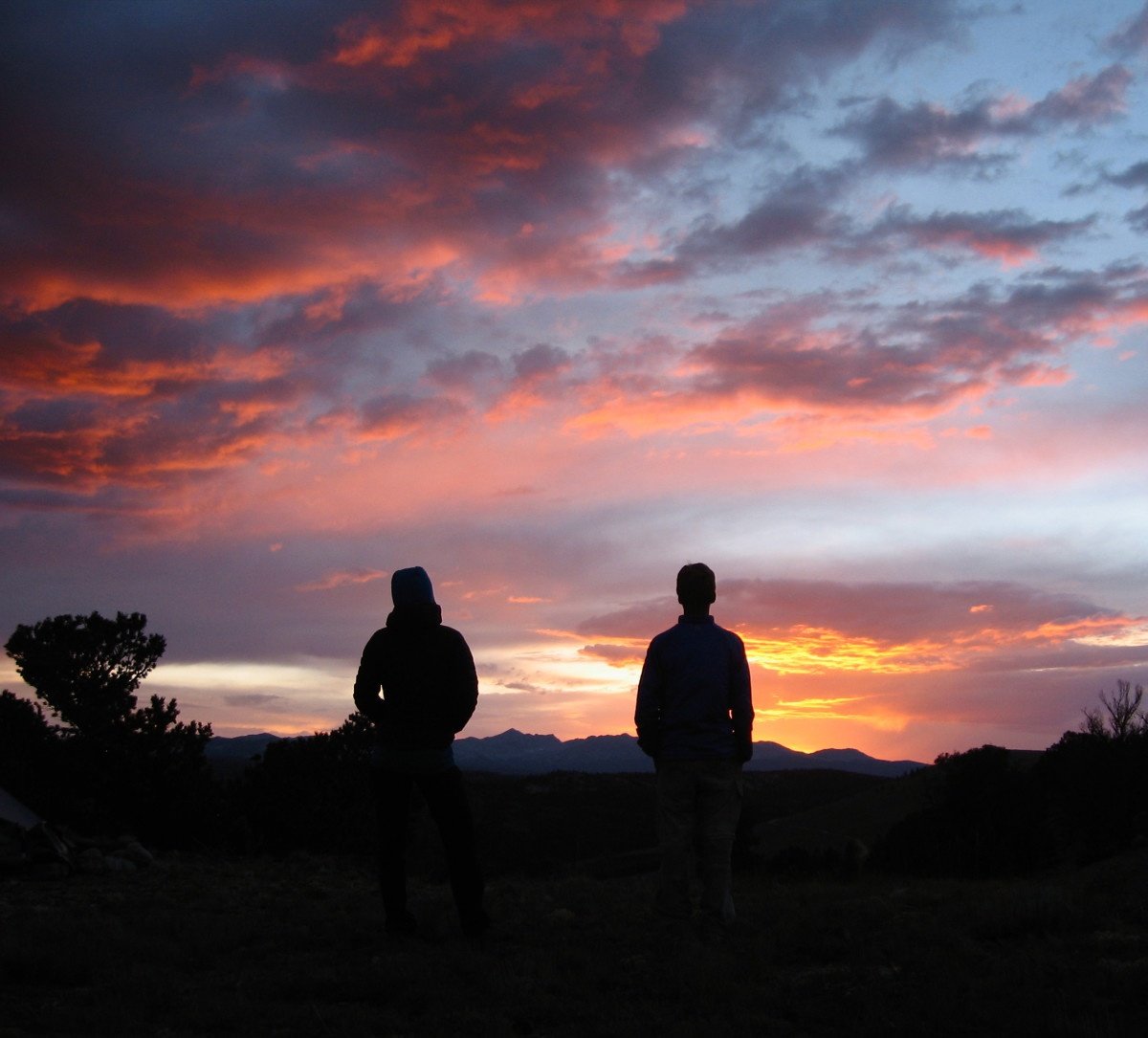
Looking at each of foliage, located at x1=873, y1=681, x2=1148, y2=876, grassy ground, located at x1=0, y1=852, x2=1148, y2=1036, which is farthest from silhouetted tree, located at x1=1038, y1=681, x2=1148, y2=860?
grassy ground, located at x1=0, y1=852, x2=1148, y2=1036

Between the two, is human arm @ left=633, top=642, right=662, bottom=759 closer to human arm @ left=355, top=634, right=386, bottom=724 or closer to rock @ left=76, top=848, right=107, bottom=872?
human arm @ left=355, top=634, right=386, bottom=724

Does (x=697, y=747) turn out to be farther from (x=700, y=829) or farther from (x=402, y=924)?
(x=402, y=924)

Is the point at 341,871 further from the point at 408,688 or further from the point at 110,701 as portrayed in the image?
the point at 110,701

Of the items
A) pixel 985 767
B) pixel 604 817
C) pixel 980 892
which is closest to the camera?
pixel 980 892

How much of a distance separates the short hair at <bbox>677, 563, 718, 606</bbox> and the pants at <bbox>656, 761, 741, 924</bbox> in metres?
1.12

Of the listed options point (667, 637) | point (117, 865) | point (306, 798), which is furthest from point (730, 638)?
point (306, 798)

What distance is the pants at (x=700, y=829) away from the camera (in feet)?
23.4

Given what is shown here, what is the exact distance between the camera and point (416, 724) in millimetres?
7250

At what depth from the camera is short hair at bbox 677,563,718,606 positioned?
24.8 feet

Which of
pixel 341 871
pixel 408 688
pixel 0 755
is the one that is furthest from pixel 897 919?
pixel 0 755

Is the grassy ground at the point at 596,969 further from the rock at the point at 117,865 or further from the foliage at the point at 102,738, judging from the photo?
the foliage at the point at 102,738

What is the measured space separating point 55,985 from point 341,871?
6836 millimetres

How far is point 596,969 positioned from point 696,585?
2714 mm

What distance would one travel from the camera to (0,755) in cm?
1675
